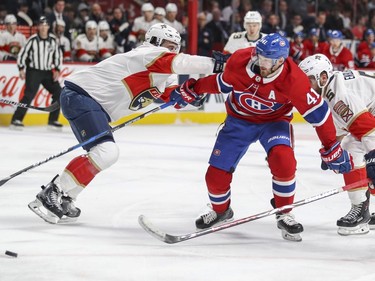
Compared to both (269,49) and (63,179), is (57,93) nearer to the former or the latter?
(63,179)

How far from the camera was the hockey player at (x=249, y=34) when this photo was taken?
8.61 metres

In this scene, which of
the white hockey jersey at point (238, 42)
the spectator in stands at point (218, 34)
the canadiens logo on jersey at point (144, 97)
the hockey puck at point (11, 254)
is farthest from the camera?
the spectator in stands at point (218, 34)

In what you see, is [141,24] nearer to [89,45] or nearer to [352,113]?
[89,45]

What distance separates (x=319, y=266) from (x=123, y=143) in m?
5.01

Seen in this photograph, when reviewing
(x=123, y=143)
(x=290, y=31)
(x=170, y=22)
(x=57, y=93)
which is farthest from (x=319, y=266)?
(x=290, y=31)

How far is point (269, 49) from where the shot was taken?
439cm

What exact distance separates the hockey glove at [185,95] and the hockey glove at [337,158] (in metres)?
0.78

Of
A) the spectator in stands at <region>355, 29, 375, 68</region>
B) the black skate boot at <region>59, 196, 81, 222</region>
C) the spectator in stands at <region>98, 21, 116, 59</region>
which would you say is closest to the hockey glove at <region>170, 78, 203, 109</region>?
the black skate boot at <region>59, 196, 81, 222</region>

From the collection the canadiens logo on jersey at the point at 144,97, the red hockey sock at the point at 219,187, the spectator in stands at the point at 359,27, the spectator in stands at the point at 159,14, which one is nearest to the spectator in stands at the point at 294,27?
the spectator in stands at the point at 359,27

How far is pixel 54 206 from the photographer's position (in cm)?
497

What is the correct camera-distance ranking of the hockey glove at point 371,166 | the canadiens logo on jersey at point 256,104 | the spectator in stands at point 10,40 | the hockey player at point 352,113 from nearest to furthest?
the hockey glove at point 371,166, the canadiens logo on jersey at point 256,104, the hockey player at point 352,113, the spectator in stands at point 10,40

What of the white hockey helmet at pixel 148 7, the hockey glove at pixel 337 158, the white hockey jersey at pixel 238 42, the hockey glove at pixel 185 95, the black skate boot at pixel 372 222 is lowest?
the white hockey helmet at pixel 148 7

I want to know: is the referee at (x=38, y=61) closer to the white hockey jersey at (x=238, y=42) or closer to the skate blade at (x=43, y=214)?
the white hockey jersey at (x=238, y=42)

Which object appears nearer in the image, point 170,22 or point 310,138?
point 310,138
